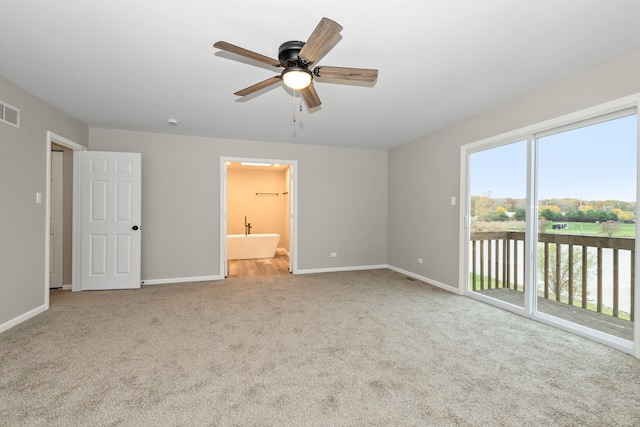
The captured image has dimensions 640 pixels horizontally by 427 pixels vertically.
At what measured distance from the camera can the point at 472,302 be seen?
12.6 feet

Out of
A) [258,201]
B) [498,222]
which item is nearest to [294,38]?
[498,222]

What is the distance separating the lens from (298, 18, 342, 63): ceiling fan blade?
158 cm

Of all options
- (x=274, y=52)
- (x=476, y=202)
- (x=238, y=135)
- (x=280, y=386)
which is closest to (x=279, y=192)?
(x=238, y=135)

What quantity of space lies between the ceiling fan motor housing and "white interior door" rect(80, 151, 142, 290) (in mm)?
3497

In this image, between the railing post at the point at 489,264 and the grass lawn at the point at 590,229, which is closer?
the grass lawn at the point at 590,229

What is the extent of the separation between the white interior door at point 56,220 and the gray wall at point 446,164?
5543 mm

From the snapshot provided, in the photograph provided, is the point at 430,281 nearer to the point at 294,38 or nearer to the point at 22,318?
the point at 294,38

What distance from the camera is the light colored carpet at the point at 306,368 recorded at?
1.74m

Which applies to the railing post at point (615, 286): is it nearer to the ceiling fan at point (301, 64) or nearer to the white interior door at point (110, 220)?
the ceiling fan at point (301, 64)

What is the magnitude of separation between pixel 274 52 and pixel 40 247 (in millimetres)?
3520

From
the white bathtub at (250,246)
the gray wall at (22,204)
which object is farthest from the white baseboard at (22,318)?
the white bathtub at (250,246)

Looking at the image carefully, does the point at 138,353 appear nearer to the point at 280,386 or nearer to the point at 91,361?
the point at 91,361

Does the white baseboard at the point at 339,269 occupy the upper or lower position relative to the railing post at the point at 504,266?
lower

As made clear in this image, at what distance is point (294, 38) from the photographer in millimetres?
2195
